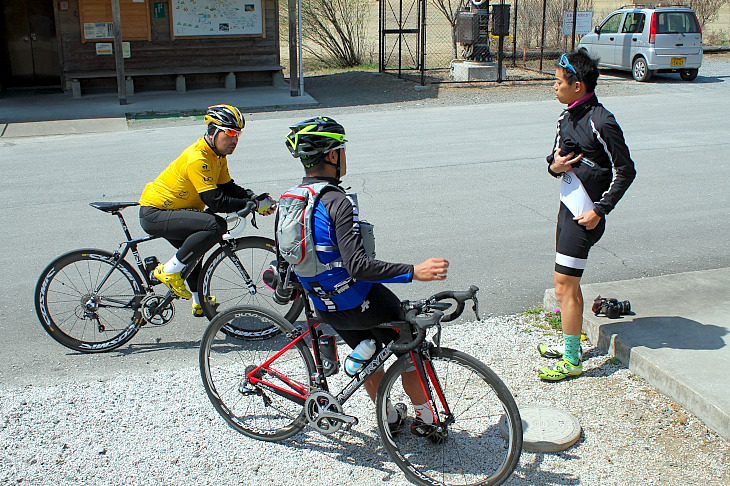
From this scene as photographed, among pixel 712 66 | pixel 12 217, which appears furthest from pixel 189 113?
pixel 712 66

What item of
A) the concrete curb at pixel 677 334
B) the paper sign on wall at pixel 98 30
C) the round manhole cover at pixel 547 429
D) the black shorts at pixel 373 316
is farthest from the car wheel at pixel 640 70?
the black shorts at pixel 373 316

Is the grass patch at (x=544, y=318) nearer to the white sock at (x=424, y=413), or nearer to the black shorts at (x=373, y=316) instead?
the white sock at (x=424, y=413)

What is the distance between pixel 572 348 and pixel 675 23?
17321mm

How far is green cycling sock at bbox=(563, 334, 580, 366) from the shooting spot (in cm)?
457

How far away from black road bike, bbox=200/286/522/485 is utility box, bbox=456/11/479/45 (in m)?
17.2

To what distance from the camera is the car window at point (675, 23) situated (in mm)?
19125

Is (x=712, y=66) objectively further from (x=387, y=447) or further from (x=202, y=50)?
(x=387, y=447)

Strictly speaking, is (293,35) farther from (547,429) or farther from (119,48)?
(547,429)

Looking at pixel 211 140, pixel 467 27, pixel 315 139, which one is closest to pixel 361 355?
pixel 315 139


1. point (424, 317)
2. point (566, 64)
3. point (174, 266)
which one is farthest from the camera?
point (174, 266)

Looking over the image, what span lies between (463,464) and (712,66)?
71.9 ft

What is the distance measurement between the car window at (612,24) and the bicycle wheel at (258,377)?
19169mm

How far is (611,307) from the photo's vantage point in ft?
16.3

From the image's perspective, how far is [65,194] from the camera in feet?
30.5
